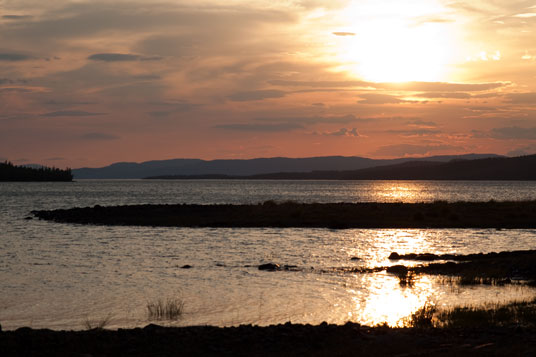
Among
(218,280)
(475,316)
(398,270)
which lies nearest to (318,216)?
(398,270)

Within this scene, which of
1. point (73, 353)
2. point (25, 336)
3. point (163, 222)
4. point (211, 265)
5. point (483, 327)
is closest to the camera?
point (73, 353)

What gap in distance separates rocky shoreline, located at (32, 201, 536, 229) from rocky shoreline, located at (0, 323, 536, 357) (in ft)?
Answer: 142

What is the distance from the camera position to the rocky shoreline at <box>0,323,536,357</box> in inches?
549

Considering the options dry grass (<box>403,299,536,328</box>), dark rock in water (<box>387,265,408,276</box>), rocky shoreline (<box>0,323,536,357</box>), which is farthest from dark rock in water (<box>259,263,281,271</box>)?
rocky shoreline (<box>0,323,536,357</box>)

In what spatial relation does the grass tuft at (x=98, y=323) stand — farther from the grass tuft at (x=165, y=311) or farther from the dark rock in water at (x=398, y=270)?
the dark rock in water at (x=398, y=270)

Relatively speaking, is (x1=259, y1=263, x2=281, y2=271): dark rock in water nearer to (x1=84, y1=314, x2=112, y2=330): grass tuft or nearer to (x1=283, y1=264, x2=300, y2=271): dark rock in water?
(x1=283, y1=264, x2=300, y2=271): dark rock in water

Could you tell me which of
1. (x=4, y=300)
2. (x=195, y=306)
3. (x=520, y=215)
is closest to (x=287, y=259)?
(x=195, y=306)

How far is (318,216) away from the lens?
67.1 m

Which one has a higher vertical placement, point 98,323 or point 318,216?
point 98,323

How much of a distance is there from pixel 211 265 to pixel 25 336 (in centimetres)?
1707

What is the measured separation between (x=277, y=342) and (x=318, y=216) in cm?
5247

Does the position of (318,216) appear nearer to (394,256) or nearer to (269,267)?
(394,256)

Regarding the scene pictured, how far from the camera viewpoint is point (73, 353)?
1385 centimetres

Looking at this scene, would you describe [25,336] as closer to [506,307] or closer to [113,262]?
[506,307]
